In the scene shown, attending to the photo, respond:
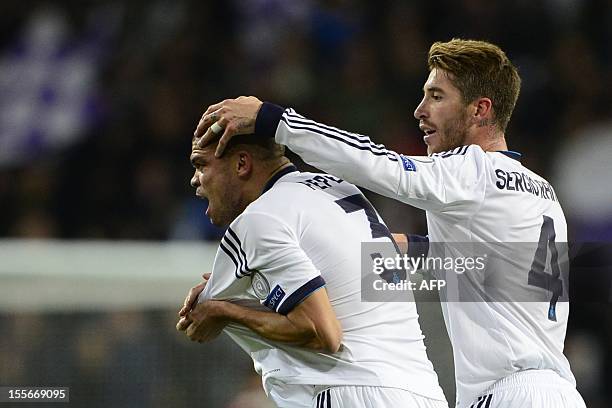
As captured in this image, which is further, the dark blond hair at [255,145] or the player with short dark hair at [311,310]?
the dark blond hair at [255,145]

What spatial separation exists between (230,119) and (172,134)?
5.58 meters

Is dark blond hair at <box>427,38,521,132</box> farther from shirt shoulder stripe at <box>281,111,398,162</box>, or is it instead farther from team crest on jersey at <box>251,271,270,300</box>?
team crest on jersey at <box>251,271,270,300</box>

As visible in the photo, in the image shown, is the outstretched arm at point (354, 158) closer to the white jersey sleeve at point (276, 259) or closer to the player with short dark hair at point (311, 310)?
the player with short dark hair at point (311, 310)

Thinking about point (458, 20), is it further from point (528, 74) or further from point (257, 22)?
point (257, 22)

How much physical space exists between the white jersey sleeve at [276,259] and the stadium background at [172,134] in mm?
2733

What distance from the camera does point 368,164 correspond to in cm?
357

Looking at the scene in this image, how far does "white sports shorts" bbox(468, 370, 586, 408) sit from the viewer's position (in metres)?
3.72

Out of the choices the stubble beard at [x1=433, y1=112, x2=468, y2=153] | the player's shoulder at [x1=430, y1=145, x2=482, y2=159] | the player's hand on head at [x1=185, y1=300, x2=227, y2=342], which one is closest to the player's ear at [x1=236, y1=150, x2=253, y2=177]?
the player's hand on head at [x1=185, y1=300, x2=227, y2=342]

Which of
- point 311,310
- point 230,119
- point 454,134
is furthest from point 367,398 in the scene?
point 454,134

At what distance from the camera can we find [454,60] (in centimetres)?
413

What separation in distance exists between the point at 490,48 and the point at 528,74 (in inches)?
182

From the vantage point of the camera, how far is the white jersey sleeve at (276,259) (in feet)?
11.0

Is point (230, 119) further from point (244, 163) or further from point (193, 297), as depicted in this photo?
point (193, 297)

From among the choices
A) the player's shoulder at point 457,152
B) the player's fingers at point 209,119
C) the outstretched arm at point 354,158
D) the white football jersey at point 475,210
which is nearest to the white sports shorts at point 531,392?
the white football jersey at point 475,210
